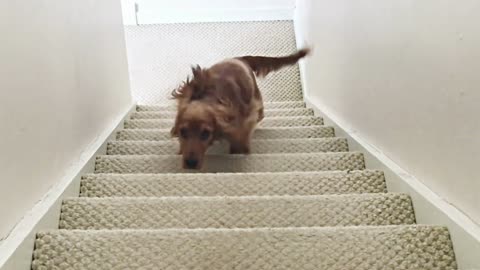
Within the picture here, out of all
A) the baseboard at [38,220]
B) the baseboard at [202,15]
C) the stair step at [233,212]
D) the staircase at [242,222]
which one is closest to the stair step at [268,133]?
the staircase at [242,222]

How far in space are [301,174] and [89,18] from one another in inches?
40.8

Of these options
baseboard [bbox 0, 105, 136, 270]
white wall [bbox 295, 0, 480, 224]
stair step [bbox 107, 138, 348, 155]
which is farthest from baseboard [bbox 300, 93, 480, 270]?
baseboard [bbox 0, 105, 136, 270]

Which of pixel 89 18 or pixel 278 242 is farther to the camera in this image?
pixel 89 18

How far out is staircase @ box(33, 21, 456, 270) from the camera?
104 cm

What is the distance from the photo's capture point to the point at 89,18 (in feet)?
6.46

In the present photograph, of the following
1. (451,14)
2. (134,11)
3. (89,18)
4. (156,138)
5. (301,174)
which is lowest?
(301,174)

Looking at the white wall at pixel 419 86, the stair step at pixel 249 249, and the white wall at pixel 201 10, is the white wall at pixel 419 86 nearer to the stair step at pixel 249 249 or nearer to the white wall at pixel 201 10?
the stair step at pixel 249 249

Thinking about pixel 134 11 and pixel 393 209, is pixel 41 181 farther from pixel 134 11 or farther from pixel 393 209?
pixel 134 11

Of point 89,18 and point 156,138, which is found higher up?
point 89,18

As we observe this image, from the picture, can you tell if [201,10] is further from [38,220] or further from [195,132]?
[38,220]

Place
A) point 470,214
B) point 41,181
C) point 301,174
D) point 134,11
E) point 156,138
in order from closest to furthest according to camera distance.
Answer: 1. point 470,214
2. point 41,181
3. point 301,174
4. point 156,138
5. point 134,11

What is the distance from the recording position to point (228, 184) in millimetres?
1516

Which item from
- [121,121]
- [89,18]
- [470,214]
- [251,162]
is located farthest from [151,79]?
[470,214]

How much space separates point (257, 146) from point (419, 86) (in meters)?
0.99
